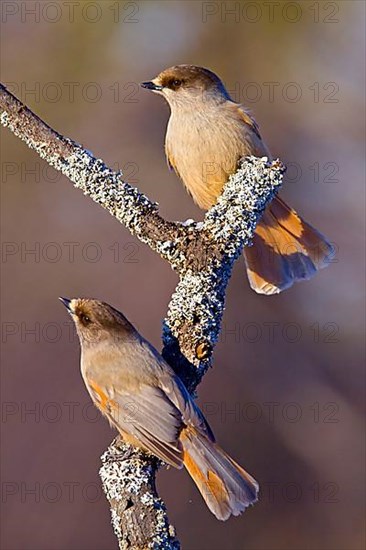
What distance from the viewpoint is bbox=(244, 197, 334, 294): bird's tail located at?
4.18 m

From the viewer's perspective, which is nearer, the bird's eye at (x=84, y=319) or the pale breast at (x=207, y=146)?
the bird's eye at (x=84, y=319)

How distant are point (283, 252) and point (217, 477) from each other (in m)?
1.46

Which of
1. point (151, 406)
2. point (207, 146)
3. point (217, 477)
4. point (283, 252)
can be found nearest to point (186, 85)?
point (207, 146)

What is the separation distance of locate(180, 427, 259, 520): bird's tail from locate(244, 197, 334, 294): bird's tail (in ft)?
4.15

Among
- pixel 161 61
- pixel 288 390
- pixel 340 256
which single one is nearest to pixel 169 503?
pixel 288 390

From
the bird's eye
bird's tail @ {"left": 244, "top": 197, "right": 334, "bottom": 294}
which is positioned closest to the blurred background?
bird's tail @ {"left": 244, "top": 197, "right": 334, "bottom": 294}

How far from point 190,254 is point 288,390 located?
10.2ft

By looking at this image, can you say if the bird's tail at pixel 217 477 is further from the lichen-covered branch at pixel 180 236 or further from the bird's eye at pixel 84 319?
the bird's eye at pixel 84 319

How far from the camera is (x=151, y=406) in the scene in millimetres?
3027

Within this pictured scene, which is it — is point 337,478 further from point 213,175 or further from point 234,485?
point 234,485

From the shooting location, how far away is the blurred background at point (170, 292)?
534 cm

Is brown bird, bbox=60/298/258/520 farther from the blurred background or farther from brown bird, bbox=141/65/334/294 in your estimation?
the blurred background

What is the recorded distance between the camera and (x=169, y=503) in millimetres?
5293

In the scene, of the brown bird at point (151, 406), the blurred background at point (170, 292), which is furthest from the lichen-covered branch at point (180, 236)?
the blurred background at point (170, 292)
